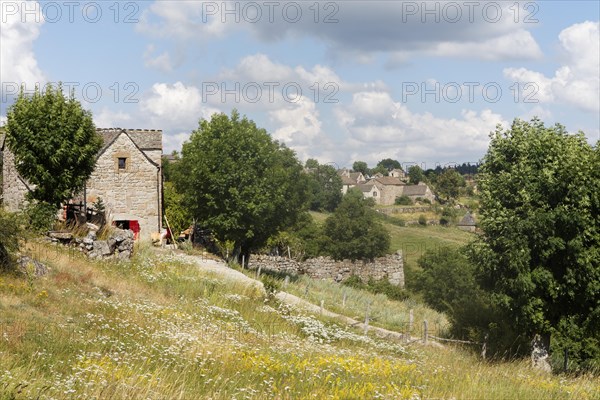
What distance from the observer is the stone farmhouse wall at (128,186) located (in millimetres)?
41219

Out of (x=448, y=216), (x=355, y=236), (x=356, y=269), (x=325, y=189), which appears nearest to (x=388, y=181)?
(x=325, y=189)

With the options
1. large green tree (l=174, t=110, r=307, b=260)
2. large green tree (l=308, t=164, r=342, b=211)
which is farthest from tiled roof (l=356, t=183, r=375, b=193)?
large green tree (l=174, t=110, r=307, b=260)

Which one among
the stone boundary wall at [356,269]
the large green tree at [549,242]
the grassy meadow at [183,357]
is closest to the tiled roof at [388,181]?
the stone boundary wall at [356,269]

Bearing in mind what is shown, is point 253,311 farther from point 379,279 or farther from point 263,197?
point 379,279

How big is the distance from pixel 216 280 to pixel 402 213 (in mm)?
104075

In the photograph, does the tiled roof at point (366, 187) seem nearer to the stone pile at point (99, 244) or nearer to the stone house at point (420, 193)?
the stone house at point (420, 193)

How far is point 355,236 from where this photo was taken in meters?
68.6

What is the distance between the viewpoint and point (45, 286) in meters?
18.0

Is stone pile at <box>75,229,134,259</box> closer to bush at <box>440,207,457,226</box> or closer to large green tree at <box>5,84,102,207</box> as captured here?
large green tree at <box>5,84,102,207</box>

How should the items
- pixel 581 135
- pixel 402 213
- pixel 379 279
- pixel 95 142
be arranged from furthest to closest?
pixel 402 213 → pixel 379 279 → pixel 95 142 → pixel 581 135

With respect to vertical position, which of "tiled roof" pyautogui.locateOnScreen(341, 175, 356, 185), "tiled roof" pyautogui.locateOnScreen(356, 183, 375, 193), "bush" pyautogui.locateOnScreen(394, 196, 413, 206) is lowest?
"bush" pyautogui.locateOnScreen(394, 196, 413, 206)

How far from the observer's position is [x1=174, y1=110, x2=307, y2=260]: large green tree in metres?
42.2

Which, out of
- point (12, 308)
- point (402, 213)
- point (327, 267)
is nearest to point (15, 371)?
point (12, 308)

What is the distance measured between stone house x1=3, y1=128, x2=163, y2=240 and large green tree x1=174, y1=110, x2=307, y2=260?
2.88 meters
